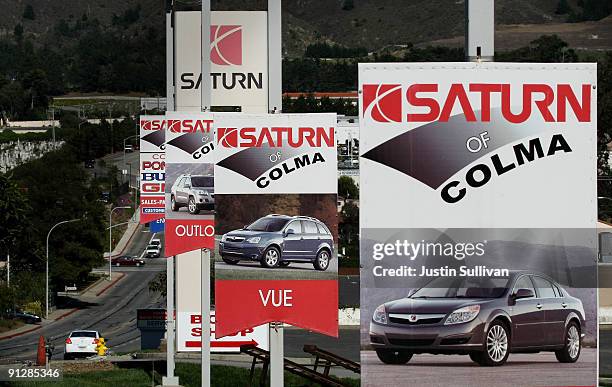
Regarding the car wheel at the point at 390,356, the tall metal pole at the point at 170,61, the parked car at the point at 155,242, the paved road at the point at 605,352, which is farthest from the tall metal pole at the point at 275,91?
the parked car at the point at 155,242

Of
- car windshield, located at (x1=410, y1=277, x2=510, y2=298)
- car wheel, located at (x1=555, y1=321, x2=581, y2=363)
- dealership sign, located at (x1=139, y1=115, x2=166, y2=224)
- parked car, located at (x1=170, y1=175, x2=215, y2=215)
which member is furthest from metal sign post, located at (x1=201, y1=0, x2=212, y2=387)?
car wheel, located at (x1=555, y1=321, x2=581, y2=363)

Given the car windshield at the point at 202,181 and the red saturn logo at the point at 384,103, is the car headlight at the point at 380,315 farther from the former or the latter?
the car windshield at the point at 202,181

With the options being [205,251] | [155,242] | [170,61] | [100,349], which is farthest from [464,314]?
[155,242]

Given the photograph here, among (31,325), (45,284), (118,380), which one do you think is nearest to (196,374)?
(118,380)

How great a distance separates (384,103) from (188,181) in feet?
47.3

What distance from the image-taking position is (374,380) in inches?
457

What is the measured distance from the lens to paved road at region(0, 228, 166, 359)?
67.5 metres

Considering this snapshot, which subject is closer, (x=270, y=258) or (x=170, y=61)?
(x=270, y=258)

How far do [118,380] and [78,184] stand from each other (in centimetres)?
8192

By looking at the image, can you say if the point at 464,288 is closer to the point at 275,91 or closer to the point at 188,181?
the point at 275,91

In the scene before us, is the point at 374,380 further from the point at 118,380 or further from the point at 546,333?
the point at 118,380

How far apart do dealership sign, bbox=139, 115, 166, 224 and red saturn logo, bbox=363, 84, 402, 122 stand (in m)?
23.6

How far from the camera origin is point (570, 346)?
1186cm

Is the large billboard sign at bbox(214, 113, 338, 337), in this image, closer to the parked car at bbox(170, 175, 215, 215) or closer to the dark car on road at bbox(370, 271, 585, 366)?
the dark car on road at bbox(370, 271, 585, 366)
